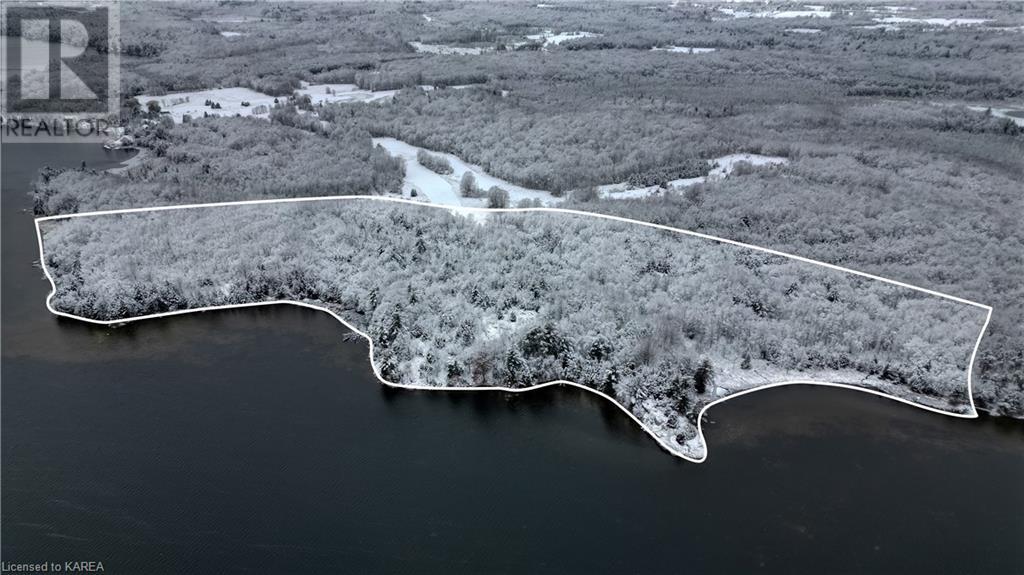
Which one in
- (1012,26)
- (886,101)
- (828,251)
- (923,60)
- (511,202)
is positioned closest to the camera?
(828,251)

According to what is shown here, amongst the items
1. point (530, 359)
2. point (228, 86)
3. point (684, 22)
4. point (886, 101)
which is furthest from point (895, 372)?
point (684, 22)

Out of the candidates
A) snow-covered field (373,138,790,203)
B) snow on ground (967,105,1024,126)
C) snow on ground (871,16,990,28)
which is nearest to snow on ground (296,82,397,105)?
snow-covered field (373,138,790,203)

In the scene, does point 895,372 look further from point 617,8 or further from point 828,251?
point 617,8

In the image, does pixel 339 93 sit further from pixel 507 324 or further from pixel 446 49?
pixel 507 324

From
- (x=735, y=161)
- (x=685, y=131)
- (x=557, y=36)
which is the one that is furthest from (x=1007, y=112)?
(x=557, y=36)

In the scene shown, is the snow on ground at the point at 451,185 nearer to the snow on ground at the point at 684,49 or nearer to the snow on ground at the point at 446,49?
the snow on ground at the point at 446,49

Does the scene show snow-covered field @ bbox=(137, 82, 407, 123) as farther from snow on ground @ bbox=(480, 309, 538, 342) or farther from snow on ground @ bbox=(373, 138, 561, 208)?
snow on ground @ bbox=(480, 309, 538, 342)
